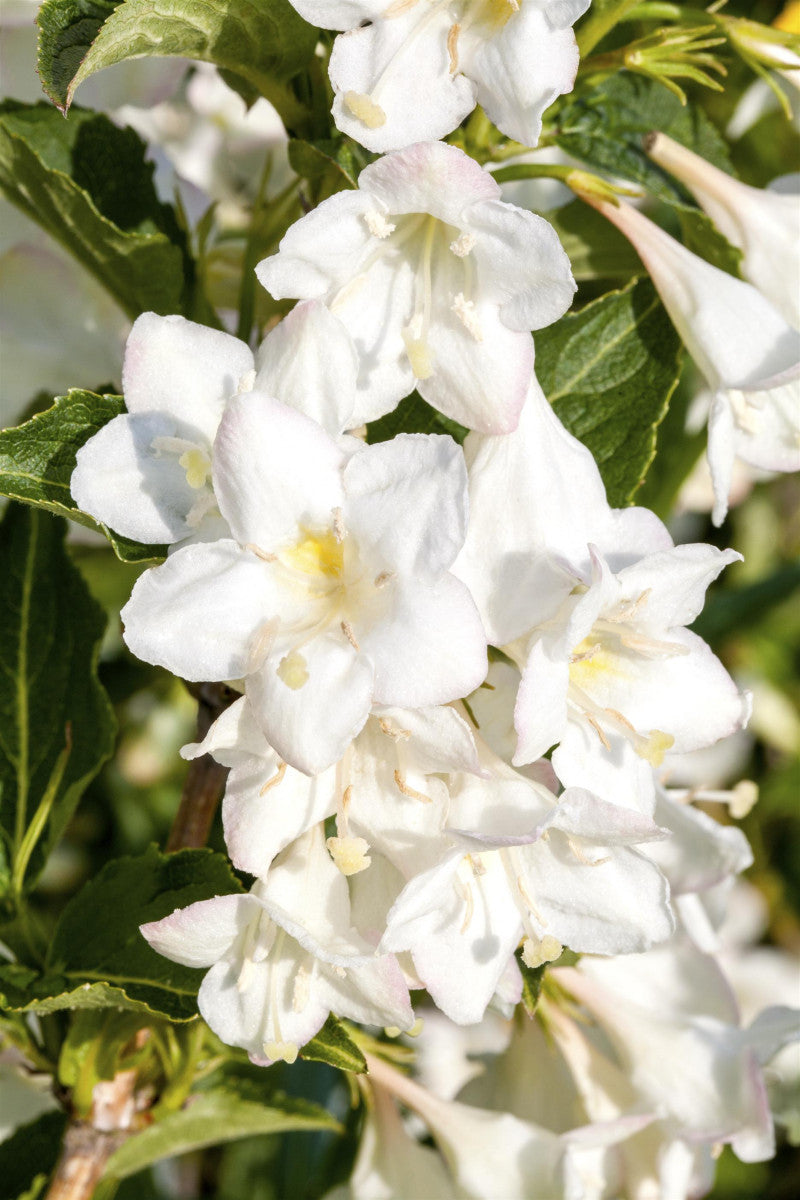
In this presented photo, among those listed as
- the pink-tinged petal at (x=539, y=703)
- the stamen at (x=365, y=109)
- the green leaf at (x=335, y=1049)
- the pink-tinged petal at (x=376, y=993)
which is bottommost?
the green leaf at (x=335, y=1049)

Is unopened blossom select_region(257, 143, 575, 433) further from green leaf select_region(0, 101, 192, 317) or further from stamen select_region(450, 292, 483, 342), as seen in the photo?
green leaf select_region(0, 101, 192, 317)

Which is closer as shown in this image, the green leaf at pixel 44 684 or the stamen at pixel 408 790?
the stamen at pixel 408 790

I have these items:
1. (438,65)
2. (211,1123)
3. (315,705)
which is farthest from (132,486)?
(211,1123)

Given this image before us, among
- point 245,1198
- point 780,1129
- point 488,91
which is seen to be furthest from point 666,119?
point 245,1198

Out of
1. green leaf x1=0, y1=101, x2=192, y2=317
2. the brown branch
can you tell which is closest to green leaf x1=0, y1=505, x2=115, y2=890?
the brown branch

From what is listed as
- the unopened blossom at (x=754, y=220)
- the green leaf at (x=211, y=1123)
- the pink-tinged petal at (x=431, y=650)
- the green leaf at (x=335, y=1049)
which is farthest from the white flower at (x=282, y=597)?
the green leaf at (x=211, y=1123)

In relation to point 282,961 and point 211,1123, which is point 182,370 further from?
point 211,1123

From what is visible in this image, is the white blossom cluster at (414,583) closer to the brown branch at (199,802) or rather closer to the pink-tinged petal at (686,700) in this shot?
the pink-tinged petal at (686,700)

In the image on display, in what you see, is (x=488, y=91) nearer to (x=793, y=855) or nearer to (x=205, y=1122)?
(x=205, y=1122)
